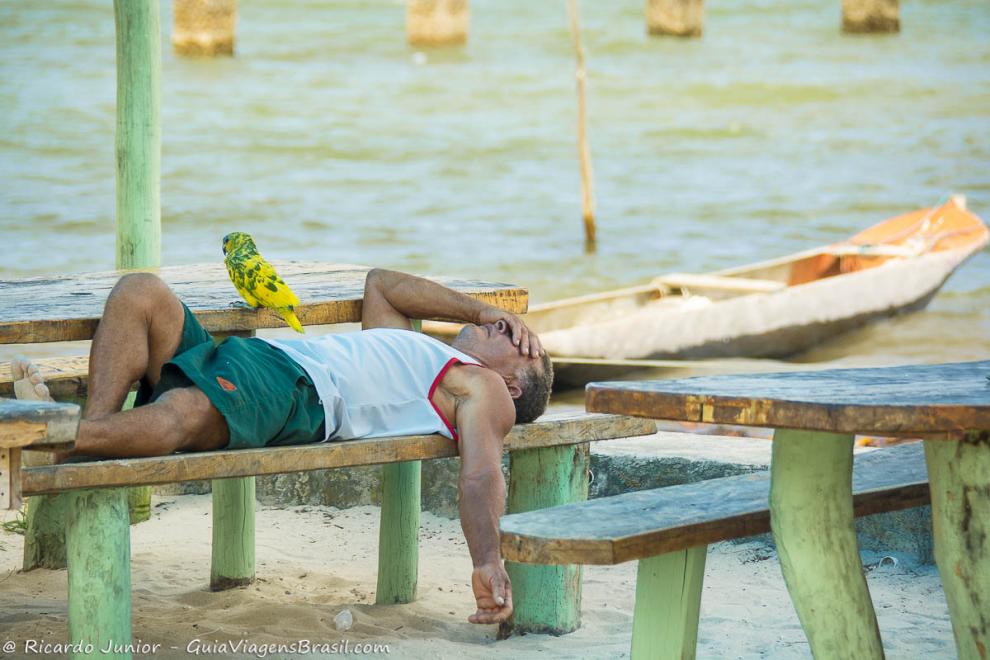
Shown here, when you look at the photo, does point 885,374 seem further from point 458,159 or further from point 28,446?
point 458,159

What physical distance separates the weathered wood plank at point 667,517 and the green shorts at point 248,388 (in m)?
0.67

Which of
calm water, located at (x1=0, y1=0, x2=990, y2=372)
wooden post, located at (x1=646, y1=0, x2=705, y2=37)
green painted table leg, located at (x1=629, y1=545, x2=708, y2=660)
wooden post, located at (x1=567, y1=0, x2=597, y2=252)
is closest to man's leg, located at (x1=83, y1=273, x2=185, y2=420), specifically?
green painted table leg, located at (x1=629, y1=545, x2=708, y2=660)

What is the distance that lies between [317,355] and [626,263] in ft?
35.5

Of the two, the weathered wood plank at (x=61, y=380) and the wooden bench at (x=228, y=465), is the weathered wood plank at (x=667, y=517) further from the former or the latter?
the weathered wood plank at (x=61, y=380)

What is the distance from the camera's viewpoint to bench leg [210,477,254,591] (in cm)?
414

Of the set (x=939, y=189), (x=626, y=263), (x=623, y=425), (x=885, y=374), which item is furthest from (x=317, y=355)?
(x=939, y=189)

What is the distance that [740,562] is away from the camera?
433 centimetres

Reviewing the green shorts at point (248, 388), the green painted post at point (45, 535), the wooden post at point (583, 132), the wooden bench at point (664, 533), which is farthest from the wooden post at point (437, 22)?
the wooden bench at point (664, 533)

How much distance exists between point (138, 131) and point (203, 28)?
1038 inches

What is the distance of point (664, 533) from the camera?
9.00 ft

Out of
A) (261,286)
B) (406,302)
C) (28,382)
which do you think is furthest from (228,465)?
(406,302)

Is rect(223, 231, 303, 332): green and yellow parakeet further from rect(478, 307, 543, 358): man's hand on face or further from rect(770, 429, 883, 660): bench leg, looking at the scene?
rect(770, 429, 883, 660): bench leg

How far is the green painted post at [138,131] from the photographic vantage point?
4.97 m

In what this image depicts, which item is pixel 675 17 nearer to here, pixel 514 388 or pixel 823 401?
pixel 514 388
